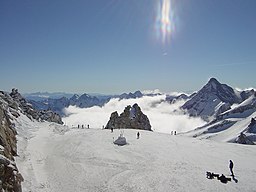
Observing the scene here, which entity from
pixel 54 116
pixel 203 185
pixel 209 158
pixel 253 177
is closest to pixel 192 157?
pixel 209 158

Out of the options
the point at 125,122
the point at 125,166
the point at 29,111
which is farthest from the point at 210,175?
the point at 125,122

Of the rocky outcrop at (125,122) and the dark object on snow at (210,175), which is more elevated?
the dark object on snow at (210,175)

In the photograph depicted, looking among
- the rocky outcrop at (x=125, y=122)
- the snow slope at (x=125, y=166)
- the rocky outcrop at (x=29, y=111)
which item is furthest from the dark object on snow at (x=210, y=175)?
the rocky outcrop at (x=125, y=122)

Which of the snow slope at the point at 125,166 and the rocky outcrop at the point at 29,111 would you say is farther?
the rocky outcrop at the point at 29,111

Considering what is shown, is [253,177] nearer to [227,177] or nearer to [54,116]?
[227,177]

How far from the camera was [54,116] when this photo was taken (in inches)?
4461

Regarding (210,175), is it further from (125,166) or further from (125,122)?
(125,122)

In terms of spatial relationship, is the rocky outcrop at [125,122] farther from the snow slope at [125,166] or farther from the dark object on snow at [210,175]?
the dark object on snow at [210,175]

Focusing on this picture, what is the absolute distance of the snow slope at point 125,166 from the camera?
31000 millimetres

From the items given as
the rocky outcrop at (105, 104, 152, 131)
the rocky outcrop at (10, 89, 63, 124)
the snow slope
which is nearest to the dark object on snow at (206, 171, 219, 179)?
the snow slope

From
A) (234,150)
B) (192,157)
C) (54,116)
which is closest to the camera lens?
(192,157)

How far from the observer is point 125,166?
125 ft

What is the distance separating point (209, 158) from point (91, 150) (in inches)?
771

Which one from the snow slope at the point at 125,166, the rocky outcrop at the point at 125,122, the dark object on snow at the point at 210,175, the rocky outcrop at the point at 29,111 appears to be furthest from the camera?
the rocky outcrop at the point at 125,122
